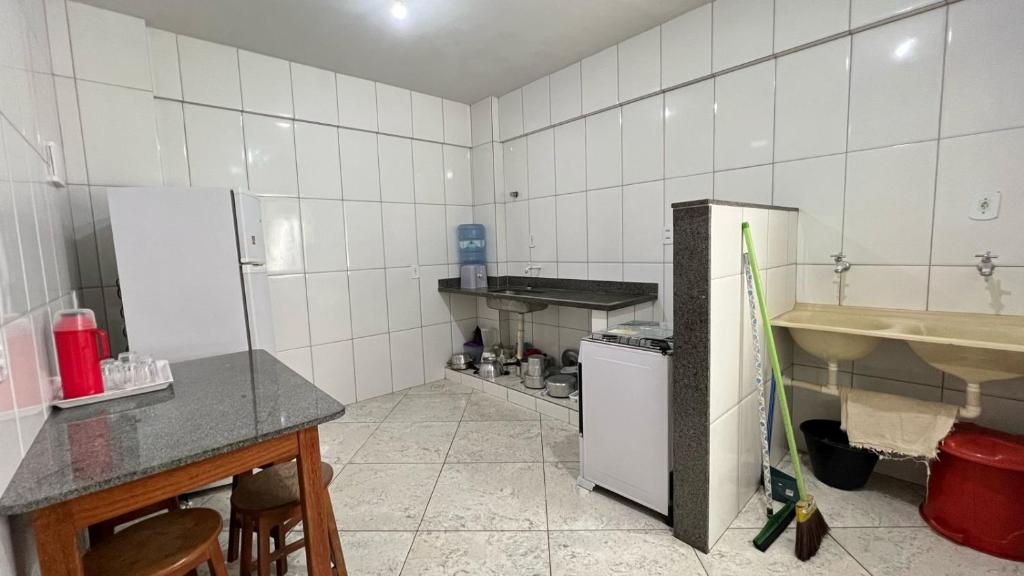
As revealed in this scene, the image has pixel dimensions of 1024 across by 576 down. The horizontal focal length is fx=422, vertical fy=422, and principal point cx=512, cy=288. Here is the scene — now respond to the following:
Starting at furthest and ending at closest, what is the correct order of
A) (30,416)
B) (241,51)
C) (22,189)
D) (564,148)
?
(564,148) → (241,51) → (22,189) → (30,416)

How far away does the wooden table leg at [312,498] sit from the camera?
3.50 ft

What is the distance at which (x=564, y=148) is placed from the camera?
10.2 ft

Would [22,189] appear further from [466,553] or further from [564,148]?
[564,148]

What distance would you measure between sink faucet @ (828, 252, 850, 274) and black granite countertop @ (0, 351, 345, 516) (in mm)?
2196

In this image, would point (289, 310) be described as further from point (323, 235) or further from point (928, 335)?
point (928, 335)

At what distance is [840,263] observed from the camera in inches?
78.2

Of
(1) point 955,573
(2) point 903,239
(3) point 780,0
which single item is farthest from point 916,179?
(1) point 955,573

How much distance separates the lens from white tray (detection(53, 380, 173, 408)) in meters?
1.15

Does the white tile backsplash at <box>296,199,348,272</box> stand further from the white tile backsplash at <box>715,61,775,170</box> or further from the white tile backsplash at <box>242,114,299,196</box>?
the white tile backsplash at <box>715,61,775,170</box>

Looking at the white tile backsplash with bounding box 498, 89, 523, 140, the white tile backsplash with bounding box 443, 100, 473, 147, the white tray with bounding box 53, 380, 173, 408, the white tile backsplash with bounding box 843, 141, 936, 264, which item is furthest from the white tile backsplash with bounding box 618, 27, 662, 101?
the white tray with bounding box 53, 380, 173, 408

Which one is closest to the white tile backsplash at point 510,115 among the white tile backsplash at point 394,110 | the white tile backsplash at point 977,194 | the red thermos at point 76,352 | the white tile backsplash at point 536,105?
the white tile backsplash at point 536,105

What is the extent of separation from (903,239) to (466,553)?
2253mm

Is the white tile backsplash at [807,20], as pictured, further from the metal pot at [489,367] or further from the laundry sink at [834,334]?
the metal pot at [489,367]

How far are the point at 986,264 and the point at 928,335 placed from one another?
1.46ft
